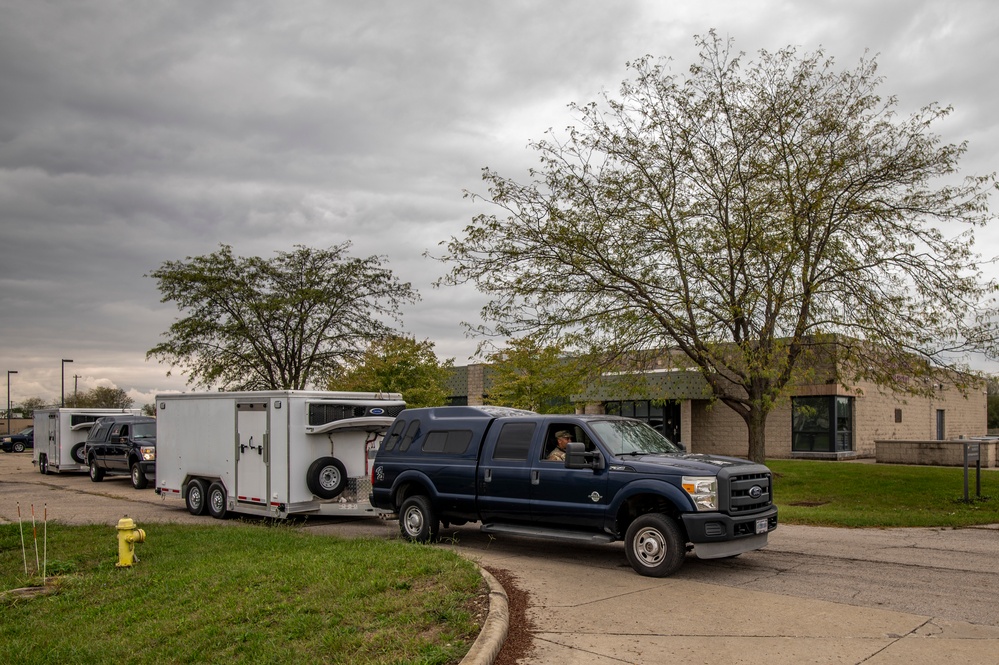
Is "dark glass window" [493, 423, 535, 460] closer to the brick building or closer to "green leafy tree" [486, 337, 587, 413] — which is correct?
"green leafy tree" [486, 337, 587, 413]

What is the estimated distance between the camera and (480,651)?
644cm

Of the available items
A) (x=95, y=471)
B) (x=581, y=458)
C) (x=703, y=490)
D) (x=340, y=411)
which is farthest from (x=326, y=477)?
(x=95, y=471)

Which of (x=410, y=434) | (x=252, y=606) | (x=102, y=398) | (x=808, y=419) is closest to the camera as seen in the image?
(x=252, y=606)

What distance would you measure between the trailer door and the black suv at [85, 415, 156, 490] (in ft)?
30.9

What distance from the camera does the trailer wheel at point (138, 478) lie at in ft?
76.8

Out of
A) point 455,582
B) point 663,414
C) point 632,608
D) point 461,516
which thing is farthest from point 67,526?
point 663,414

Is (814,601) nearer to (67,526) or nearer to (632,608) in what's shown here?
(632,608)

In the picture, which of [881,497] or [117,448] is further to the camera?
[117,448]

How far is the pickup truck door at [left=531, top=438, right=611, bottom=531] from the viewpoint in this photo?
33.6 feet

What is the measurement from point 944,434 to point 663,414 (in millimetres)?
13344

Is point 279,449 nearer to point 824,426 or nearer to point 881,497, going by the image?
point 881,497

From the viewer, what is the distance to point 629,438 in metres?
10.9

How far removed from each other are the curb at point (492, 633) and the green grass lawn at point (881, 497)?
895 cm

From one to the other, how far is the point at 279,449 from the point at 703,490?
305 inches
